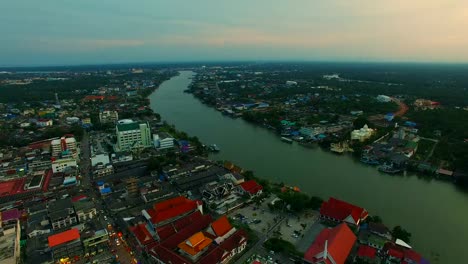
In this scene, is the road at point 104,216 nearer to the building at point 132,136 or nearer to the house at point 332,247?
the building at point 132,136

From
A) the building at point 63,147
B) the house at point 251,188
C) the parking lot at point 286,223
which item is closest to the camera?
the parking lot at point 286,223

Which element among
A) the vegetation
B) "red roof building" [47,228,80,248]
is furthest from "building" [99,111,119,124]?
the vegetation

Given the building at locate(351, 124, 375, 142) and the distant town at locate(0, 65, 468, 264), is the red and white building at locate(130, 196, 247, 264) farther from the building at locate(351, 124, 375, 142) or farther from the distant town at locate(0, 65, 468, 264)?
the building at locate(351, 124, 375, 142)

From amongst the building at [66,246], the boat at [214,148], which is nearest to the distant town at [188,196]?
the building at [66,246]

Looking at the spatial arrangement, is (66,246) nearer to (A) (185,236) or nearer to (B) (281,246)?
(A) (185,236)

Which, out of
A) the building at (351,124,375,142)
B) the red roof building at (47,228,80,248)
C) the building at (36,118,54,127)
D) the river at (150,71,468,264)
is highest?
the red roof building at (47,228,80,248)

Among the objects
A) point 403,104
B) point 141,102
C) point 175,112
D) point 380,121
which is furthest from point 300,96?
point 141,102
